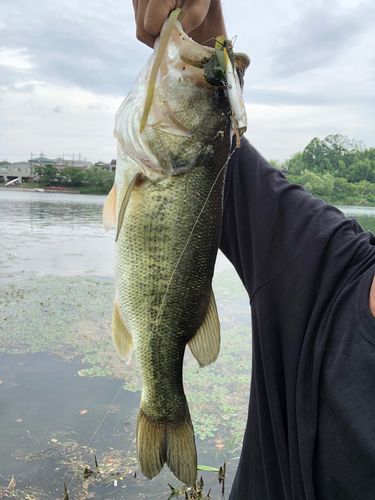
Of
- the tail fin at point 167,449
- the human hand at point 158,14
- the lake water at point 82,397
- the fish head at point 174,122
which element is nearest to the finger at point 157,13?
the human hand at point 158,14

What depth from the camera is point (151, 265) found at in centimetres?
134

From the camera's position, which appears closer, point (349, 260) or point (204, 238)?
point (349, 260)

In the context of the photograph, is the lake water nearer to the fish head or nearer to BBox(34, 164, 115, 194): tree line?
the fish head

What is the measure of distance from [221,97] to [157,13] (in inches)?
13.4

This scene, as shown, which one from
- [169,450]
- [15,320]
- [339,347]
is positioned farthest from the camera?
[15,320]

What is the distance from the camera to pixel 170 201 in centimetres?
129

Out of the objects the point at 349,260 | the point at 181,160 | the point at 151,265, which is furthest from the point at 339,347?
the point at 181,160

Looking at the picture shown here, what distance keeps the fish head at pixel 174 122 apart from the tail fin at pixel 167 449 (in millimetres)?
967

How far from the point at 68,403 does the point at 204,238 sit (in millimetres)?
2737

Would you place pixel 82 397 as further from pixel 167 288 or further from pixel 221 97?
pixel 221 97

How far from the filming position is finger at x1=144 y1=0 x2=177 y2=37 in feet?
3.50

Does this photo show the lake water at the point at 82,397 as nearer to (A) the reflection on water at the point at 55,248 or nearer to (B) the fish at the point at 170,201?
(A) the reflection on water at the point at 55,248

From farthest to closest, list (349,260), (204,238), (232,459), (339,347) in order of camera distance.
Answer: (232,459), (204,238), (349,260), (339,347)

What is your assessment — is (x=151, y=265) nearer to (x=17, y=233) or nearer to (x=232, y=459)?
(x=232, y=459)
